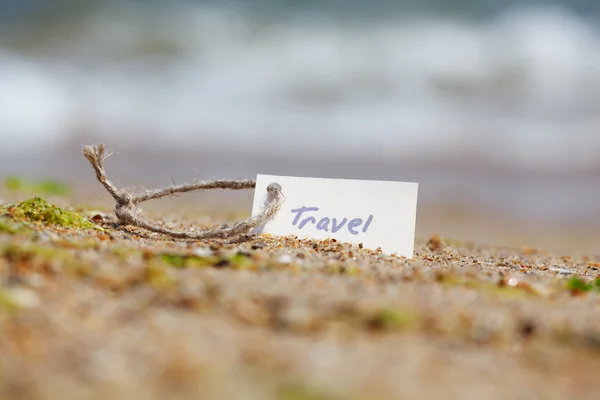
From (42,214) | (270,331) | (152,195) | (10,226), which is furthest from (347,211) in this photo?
(270,331)

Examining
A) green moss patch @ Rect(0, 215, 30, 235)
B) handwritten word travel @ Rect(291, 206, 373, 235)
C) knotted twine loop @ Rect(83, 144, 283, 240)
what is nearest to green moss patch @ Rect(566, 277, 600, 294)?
handwritten word travel @ Rect(291, 206, 373, 235)

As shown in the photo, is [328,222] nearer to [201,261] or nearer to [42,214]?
[201,261]

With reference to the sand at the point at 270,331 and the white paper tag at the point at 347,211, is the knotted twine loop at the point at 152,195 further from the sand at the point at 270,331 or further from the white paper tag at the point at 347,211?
the sand at the point at 270,331

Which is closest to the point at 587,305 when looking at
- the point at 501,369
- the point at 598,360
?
the point at 598,360

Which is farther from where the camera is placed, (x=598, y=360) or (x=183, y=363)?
(x=598, y=360)

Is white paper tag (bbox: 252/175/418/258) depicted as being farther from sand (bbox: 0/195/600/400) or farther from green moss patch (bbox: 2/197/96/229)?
sand (bbox: 0/195/600/400)

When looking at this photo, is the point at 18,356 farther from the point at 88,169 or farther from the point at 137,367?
the point at 88,169
